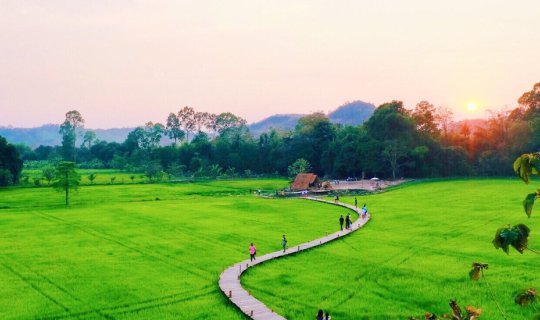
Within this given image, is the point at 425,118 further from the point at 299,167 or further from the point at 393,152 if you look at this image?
the point at 299,167

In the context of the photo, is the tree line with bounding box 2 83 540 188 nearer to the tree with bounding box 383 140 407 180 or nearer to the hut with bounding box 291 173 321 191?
the tree with bounding box 383 140 407 180

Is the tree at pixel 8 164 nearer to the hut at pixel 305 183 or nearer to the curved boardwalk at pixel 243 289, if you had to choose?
the hut at pixel 305 183

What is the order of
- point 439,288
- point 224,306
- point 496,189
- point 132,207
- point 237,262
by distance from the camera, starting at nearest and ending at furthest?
point 224,306 → point 439,288 → point 237,262 → point 132,207 → point 496,189

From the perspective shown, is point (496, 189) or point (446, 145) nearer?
point (496, 189)

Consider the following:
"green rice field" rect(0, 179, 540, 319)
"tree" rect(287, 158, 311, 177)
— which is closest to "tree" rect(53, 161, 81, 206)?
"green rice field" rect(0, 179, 540, 319)

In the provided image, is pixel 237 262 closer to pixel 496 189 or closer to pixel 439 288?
pixel 439 288

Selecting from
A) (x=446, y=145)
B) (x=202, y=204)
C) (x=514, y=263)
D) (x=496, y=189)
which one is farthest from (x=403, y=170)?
(x=514, y=263)
